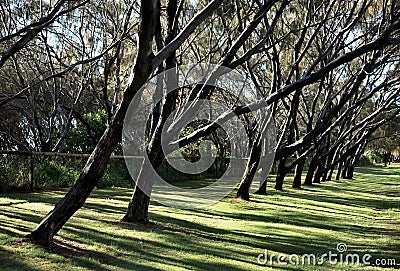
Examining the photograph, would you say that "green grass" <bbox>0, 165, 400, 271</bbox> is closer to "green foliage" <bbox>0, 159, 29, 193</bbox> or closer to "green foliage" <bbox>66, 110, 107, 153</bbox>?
"green foliage" <bbox>0, 159, 29, 193</bbox>

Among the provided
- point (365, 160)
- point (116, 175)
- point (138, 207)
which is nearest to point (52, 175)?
point (116, 175)

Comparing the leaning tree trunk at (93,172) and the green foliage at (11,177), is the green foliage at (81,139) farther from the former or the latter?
the leaning tree trunk at (93,172)

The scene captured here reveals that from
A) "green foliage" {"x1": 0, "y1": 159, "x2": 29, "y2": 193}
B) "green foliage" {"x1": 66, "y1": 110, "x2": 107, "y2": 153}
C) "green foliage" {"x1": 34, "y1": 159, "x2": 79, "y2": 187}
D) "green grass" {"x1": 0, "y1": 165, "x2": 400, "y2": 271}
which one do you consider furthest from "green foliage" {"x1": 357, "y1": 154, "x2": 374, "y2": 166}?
"green foliage" {"x1": 0, "y1": 159, "x2": 29, "y2": 193}

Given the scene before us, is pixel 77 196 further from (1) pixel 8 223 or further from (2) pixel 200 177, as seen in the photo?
(2) pixel 200 177

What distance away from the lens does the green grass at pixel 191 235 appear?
6.17m

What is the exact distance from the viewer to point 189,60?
21359 mm

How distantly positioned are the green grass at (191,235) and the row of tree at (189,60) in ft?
2.13

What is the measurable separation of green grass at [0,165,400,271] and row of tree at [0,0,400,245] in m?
0.65

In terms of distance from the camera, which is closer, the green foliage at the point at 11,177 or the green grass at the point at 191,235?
the green grass at the point at 191,235

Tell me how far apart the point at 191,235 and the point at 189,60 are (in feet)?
45.6

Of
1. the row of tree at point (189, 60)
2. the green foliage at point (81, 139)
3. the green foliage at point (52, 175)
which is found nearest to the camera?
the row of tree at point (189, 60)

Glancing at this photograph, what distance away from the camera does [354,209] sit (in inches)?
578

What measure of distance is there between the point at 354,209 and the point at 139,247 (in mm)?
9459

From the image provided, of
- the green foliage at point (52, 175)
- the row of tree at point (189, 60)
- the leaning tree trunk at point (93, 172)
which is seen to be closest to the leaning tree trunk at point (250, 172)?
the row of tree at point (189, 60)
